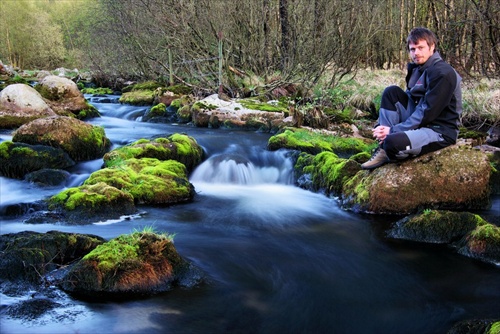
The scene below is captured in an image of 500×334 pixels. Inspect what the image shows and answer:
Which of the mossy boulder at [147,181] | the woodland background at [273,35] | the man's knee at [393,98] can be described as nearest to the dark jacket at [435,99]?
the man's knee at [393,98]

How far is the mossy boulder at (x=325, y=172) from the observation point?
24.9 feet

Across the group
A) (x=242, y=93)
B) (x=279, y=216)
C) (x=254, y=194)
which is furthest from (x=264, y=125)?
(x=279, y=216)

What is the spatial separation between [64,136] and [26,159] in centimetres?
107

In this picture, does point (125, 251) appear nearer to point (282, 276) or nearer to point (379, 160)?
point (282, 276)

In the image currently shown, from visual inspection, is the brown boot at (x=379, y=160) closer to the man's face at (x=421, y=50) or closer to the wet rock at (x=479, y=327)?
the man's face at (x=421, y=50)

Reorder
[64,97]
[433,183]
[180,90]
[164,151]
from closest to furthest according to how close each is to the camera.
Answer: [433,183], [164,151], [64,97], [180,90]

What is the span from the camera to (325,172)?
8062mm

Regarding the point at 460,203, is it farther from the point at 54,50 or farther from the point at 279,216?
the point at 54,50

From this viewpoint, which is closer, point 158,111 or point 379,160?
point 379,160

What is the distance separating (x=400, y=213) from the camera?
6578 mm

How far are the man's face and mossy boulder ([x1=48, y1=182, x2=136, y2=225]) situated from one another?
4200 millimetres

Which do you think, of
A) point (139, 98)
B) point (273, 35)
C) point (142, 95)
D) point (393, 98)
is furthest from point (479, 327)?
point (142, 95)

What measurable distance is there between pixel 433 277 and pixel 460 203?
2166 millimetres

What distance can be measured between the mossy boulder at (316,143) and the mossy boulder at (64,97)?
23.9 feet
